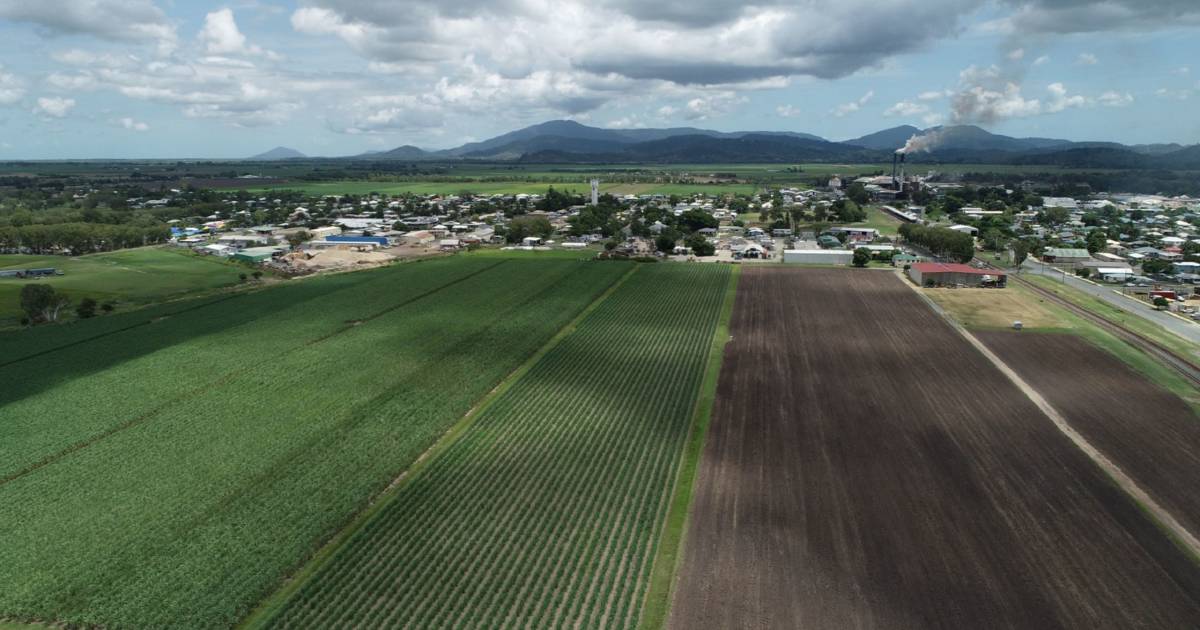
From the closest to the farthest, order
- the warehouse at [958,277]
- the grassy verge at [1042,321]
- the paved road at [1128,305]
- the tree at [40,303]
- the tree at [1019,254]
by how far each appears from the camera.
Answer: the grassy verge at [1042,321]
the paved road at [1128,305]
the tree at [40,303]
the warehouse at [958,277]
the tree at [1019,254]

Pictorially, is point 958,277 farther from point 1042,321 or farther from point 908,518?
point 908,518

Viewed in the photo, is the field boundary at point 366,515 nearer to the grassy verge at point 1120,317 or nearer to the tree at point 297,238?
the grassy verge at point 1120,317

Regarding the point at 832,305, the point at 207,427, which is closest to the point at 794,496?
the point at 207,427

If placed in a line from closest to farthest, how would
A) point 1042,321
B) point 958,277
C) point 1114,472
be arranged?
point 1114,472 < point 1042,321 < point 958,277

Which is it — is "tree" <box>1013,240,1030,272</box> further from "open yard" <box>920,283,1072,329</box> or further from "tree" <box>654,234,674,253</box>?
"tree" <box>654,234,674,253</box>

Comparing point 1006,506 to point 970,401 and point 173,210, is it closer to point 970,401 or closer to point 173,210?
point 970,401

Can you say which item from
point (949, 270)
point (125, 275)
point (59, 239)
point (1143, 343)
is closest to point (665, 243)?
point (949, 270)

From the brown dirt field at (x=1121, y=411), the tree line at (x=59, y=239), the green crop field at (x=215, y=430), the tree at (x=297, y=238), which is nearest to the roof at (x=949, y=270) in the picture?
the brown dirt field at (x=1121, y=411)
